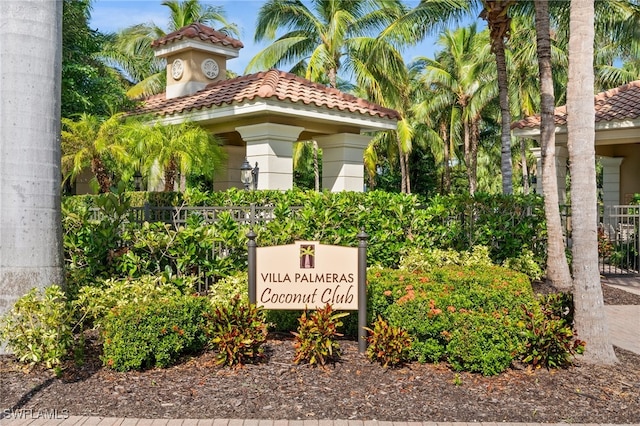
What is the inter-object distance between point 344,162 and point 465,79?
67.0ft

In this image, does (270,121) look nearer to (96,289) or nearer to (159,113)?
(159,113)

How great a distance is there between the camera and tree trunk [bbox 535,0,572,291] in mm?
10273

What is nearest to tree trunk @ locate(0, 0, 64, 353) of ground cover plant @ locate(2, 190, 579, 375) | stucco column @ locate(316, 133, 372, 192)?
ground cover plant @ locate(2, 190, 579, 375)

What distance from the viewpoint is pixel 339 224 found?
977 cm

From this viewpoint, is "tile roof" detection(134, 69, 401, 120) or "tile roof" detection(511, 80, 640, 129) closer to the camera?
"tile roof" detection(134, 69, 401, 120)

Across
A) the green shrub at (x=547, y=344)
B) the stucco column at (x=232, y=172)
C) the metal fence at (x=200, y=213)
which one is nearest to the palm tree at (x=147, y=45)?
the stucco column at (x=232, y=172)

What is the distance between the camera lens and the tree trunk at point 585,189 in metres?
6.10

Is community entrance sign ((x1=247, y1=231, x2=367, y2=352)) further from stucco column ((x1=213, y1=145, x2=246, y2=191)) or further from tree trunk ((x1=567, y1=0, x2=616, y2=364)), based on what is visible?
stucco column ((x1=213, y1=145, x2=246, y2=191))

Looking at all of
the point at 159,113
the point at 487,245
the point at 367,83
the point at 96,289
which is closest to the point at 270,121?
the point at 159,113

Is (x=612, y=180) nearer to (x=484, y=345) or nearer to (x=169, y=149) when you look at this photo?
(x=169, y=149)

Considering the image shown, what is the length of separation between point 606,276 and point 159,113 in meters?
11.7

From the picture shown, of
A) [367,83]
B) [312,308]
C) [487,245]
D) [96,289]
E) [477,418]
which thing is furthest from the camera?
[367,83]

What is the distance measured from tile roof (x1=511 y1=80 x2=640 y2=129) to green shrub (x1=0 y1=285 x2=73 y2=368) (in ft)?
48.0

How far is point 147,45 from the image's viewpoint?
32.4 metres
